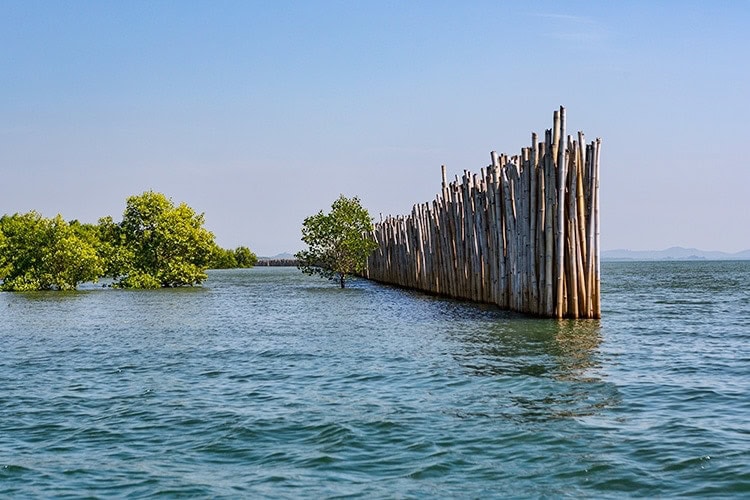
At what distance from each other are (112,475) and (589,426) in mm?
4720

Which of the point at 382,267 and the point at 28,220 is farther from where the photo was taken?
the point at 382,267

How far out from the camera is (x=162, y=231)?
1793 inches

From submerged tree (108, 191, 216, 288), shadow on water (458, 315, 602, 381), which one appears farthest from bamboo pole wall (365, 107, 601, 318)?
submerged tree (108, 191, 216, 288)

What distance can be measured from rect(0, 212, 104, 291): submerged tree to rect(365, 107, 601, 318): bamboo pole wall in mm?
21811

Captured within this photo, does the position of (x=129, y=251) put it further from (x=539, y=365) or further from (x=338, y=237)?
(x=539, y=365)

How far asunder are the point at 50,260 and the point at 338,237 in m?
14.3

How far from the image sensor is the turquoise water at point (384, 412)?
7.27 m

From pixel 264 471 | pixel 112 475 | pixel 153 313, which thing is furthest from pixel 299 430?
pixel 153 313

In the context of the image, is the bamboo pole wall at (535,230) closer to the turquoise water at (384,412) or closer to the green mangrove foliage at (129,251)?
the turquoise water at (384,412)

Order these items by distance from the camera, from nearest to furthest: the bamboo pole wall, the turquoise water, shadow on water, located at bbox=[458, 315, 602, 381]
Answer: the turquoise water → shadow on water, located at bbox=[458, 315, 602, 381] → the bamboo pole wall

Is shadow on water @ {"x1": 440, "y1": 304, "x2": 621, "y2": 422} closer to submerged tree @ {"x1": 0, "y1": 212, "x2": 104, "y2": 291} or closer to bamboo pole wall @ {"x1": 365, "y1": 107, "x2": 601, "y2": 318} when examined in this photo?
bamboo pole wall @ {"x1": 365, "y1": 107, "x2": 601, "y2": 318}

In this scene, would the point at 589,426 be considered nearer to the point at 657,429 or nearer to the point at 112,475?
the point at 657,429

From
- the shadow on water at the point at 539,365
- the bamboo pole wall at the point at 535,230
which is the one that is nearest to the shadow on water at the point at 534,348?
the shadow on water at the point at 539,365

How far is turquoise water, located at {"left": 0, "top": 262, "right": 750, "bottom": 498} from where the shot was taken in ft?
23.8
